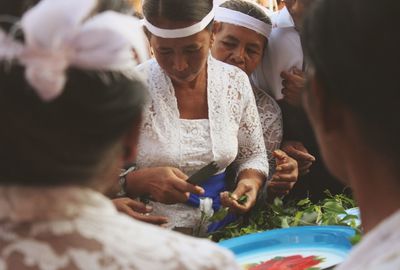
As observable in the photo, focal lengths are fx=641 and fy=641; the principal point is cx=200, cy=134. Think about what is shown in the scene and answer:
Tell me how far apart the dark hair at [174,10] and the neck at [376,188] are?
4.75 feet

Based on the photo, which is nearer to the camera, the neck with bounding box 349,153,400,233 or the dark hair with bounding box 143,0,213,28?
the neck with bounding box 349,153,400,233

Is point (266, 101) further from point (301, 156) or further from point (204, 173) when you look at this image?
point (204, 173)

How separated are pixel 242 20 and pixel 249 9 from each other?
0.09 m

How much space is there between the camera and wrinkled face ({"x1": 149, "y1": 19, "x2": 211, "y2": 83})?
2262mm

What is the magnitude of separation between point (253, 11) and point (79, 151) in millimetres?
1989

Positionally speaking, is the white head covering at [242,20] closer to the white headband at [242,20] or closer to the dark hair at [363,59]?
the white headband at [242,20]

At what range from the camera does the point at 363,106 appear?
83 cm

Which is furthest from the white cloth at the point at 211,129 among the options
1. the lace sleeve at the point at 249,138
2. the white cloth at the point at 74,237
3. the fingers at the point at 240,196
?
the white cloth at the point at 74,237

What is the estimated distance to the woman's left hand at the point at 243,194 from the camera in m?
2.16

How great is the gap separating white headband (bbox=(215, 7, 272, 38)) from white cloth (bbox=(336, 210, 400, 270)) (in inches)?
75.4

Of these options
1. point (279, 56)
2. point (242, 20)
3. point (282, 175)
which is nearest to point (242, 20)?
point (242, 20)

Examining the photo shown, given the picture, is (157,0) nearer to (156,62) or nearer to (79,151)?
(156,62)

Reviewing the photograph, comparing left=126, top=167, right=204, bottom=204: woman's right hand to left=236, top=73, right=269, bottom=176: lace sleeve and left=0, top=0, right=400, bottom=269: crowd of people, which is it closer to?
left=236, top=73, right=269, bottom=176: lace sleeve

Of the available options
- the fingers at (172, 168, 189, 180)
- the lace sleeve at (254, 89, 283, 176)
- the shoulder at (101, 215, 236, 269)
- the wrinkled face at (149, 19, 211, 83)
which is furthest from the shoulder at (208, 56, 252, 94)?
the shoulder at (101, 215, 236, 269)
